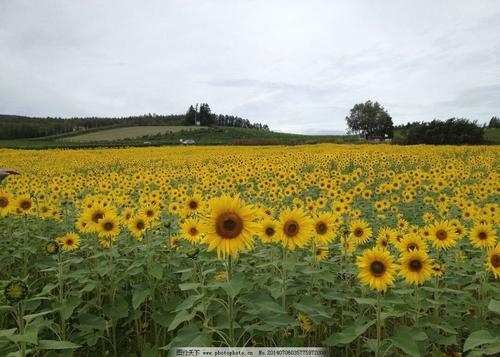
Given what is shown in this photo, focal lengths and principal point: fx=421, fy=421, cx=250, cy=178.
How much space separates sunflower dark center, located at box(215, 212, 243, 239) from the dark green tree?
116782 mm

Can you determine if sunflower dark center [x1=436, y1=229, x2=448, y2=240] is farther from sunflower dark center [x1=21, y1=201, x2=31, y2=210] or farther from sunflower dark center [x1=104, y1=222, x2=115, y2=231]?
sunflower dark center [x1=21, y1=201, x2=31, y2=210]

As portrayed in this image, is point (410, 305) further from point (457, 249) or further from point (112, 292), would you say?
point (112, 292)

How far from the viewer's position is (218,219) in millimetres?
2891

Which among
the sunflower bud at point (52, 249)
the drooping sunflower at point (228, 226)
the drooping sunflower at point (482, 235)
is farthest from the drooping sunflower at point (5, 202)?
the drooping sunflower at point (482, 235)

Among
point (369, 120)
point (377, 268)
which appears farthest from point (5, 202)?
point (369, 120)

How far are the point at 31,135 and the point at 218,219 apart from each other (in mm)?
116808

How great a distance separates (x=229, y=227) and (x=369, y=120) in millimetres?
121304

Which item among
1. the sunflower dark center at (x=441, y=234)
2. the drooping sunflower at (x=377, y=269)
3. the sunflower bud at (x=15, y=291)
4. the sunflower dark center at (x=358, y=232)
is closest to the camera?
the sunflower bud at (x=15, y=291)

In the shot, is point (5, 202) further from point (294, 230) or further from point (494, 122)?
point (494, 122)

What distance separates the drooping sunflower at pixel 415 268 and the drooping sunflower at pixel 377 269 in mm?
207

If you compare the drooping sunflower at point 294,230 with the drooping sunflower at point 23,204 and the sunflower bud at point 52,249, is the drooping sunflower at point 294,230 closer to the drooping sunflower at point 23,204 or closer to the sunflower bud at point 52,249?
the sunflower bud at point 52,249

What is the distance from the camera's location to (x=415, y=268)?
3.41 m

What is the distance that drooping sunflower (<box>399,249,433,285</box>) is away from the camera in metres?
3.37

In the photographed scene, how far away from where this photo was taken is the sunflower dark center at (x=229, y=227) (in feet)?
9.31
